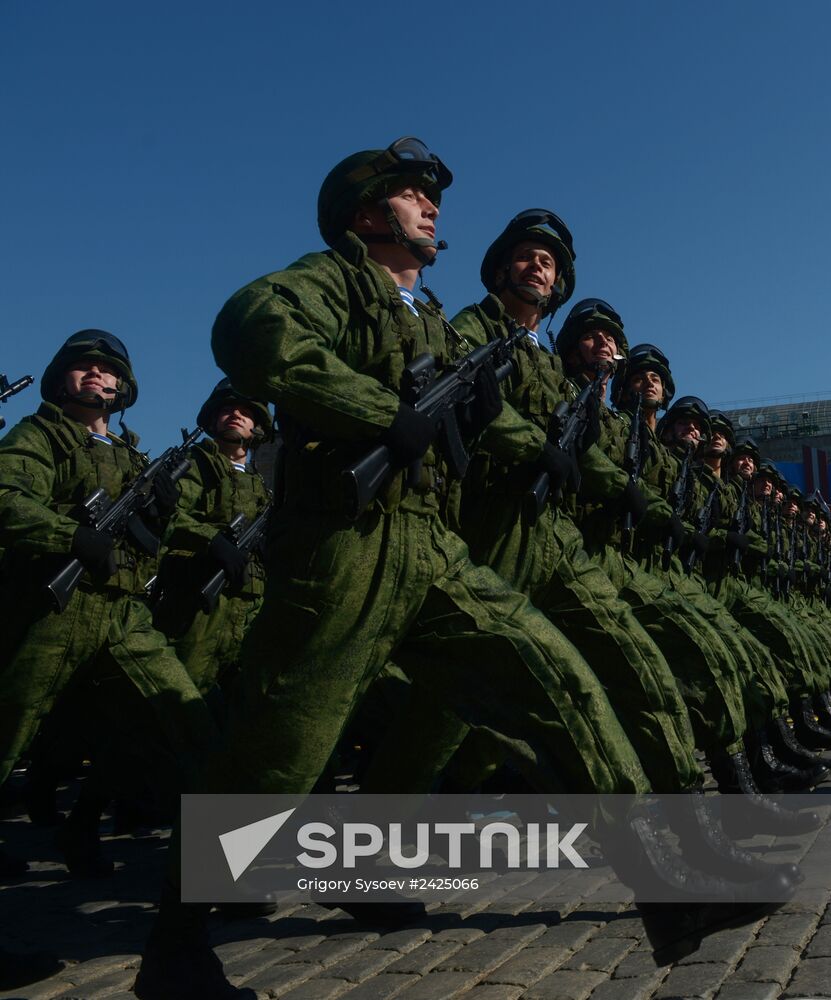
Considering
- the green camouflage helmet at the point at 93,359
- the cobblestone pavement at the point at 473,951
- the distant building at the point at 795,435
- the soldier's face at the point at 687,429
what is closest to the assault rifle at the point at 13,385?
the green camouflage helmet at the point at 93,359

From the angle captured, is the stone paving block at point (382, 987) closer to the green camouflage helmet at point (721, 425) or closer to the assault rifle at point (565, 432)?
the assault rifle at point (565, 432)

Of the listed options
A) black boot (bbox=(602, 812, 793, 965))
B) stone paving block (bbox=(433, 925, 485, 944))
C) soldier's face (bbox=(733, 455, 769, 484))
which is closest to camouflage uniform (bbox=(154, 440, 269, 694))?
stone paving block (bbox=(433, 925, 485, 944))

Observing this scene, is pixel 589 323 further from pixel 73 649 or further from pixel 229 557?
pixel 73 649

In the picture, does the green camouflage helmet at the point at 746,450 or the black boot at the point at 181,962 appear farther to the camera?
the green camouflage helmet at the point at 746,450

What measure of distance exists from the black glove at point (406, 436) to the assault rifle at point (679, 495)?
4825 mm

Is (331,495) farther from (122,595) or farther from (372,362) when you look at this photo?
(122,595)

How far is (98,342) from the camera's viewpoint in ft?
21.3

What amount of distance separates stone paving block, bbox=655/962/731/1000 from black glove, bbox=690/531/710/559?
556 centimetres

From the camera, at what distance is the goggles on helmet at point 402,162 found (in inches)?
169

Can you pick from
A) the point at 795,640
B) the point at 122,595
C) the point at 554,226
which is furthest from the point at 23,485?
the point at 795,640

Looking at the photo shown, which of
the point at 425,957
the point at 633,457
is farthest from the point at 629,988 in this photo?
the point at 633,457

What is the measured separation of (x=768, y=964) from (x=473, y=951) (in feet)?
3.15

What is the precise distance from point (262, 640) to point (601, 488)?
119 inches

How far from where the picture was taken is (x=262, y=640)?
3596 millimetres
